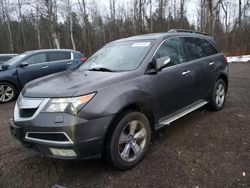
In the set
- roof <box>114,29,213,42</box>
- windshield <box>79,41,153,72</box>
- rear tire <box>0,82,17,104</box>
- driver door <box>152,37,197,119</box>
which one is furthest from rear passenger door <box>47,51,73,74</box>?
driver door <box>152,37,197,119</box>

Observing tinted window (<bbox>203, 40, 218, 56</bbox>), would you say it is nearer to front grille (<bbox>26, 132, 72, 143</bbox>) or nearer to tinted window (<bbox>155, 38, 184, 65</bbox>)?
tinted window (<bbox>155, 38, 184, 65</bbox>)

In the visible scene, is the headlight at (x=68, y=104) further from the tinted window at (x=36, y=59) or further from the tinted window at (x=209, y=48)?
the tinted window at (x=36, y=59)

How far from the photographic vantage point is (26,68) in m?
8.54

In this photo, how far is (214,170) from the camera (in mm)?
3291

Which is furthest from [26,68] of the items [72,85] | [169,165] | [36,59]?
[169,165]

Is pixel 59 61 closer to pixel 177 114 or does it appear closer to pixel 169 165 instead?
pixel 177 114

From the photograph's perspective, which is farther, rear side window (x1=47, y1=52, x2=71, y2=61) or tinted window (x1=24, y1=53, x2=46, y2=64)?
rear side window (x1=47, y1=52, x2=71, y2=61)

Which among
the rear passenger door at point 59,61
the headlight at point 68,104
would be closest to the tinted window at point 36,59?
the rear passenger door at point 59,61

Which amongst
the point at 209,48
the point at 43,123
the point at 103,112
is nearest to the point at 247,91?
the point at 209,48

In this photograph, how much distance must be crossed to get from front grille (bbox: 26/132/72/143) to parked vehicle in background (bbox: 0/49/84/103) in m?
4.89

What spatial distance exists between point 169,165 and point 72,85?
64.7 inches

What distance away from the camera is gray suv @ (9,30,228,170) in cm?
292

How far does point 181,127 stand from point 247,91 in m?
3.81

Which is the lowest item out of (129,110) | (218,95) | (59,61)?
(218,95)
